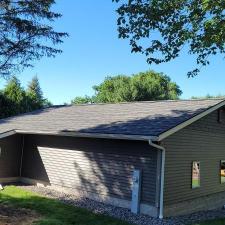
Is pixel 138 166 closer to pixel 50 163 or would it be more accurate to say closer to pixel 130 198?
pixel 130 198

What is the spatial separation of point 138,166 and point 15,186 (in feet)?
21.7

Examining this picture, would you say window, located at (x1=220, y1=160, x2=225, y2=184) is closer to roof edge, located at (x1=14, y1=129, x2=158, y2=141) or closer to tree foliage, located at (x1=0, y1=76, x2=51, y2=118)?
roof edge, located at (x1=14, y1=129, x2=158, y2=141)

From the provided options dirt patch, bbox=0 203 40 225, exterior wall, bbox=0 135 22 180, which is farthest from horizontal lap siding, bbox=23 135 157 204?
dirt patch, bbox=0 203 40 225

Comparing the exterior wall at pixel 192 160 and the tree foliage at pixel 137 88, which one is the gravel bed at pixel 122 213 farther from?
the tree foliage at pixel 137 88

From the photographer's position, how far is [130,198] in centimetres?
1360

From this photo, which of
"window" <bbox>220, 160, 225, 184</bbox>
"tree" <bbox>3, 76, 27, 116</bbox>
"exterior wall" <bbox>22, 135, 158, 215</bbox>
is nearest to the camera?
"exterior wall" <bbox>22, 135, 158, 215</bbox>

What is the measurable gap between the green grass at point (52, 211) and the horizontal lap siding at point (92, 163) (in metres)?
1.60

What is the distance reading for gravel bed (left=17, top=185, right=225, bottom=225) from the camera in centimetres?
1234

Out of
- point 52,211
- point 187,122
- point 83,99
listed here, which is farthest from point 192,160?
point 83,99

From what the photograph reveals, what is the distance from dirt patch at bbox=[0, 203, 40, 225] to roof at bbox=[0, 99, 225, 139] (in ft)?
12.8

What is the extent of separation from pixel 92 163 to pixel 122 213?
288cm

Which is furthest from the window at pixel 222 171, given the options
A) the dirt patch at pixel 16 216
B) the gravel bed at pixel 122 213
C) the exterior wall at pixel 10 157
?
the exterior wall at pixel 10 157

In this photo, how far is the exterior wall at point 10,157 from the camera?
1828cm

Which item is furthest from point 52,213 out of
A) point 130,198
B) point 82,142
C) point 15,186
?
point 15,186
